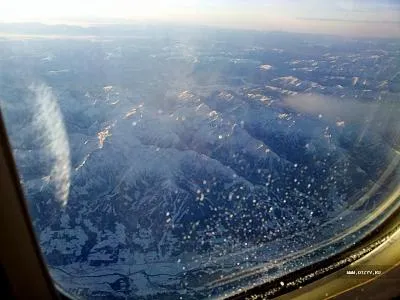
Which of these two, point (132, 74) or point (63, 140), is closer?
point (63, 140)

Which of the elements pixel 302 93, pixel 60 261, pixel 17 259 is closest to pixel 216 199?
pixel 60 261

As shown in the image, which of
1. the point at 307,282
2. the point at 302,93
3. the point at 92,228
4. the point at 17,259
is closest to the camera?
the point at 17,259

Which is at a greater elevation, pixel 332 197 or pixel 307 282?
pixel 307 282

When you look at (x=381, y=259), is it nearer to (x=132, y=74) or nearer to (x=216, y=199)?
(x=216, y=199)

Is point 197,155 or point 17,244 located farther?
point 197,155

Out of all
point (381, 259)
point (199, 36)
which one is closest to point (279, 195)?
point (381, 259)

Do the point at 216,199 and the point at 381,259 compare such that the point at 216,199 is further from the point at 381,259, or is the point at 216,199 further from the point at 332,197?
the point at 381,259

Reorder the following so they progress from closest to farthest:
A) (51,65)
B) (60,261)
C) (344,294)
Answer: (344,294)
(60,261)
(51,65)

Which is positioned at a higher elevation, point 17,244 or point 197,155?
point 17,244

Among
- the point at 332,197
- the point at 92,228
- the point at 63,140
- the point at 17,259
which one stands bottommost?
the point at 92,228
